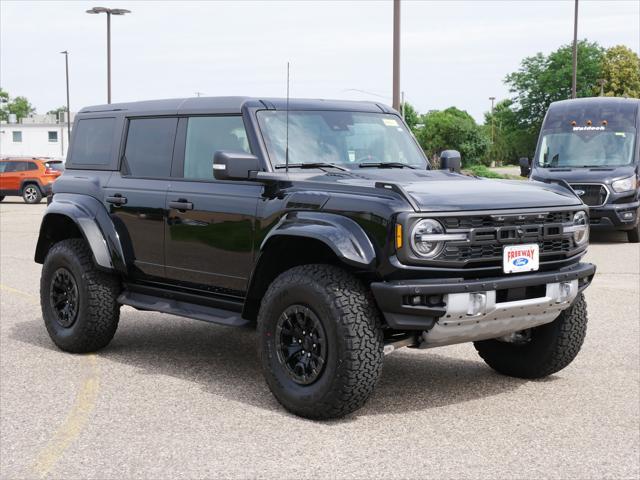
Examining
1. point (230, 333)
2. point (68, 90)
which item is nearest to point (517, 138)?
point (68, 90)

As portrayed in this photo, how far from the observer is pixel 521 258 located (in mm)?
5941

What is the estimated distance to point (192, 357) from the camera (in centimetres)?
783

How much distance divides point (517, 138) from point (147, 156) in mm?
49902

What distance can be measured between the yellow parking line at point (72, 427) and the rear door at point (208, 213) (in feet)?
3.29

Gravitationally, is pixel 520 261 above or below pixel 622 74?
below

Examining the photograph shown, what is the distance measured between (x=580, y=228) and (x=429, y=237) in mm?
1315

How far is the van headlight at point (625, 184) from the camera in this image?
17.6 m

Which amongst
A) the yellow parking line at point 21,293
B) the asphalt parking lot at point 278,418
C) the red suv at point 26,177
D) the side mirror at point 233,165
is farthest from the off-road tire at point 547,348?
the red suv at point 26,177

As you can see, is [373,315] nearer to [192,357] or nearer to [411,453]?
[411,453]

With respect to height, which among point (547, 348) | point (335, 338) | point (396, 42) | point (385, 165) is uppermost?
point (396, 42)

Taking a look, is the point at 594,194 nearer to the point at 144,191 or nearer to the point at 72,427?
the point at 144,191

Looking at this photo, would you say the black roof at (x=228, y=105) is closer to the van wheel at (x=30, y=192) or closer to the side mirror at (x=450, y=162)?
the side mirror at (x=450, y=162)

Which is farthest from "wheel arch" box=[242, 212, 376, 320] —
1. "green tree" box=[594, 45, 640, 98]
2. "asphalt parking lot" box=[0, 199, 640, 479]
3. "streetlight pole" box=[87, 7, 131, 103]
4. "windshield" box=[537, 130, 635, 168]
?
"green tree" box=[594, 45, 640, 98]

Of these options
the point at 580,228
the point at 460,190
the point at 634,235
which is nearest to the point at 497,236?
the point at 460,190
